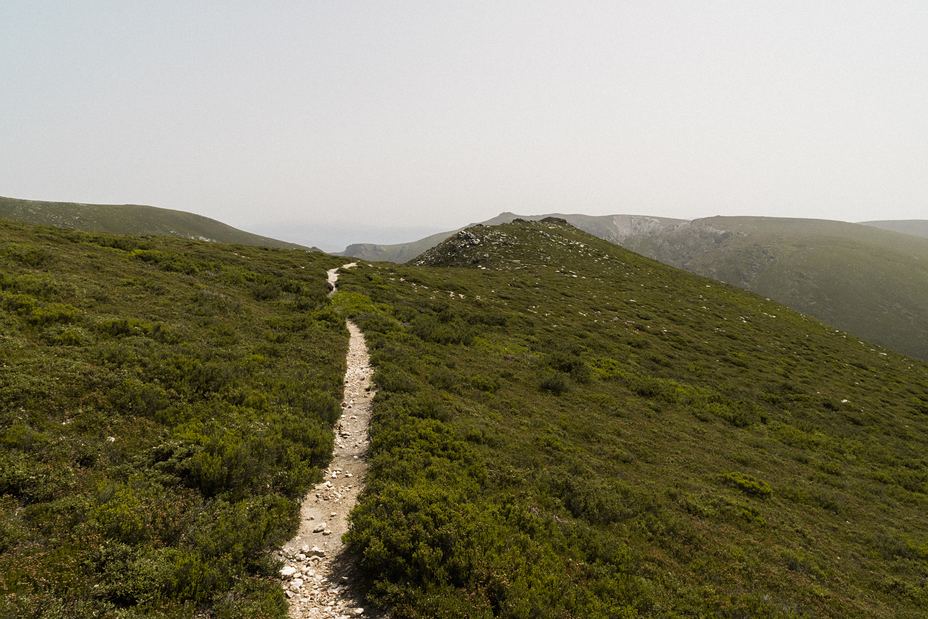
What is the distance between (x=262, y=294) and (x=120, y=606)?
21665 millimetres

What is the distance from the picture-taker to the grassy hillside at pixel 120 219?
110 meters

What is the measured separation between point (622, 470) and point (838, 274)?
178 meters

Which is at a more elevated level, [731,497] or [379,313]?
[379,313]

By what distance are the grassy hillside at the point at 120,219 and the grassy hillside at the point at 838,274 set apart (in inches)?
7059

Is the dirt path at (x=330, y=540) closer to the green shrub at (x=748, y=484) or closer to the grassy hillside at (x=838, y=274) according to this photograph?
the green shrub at (x=748, y=484)

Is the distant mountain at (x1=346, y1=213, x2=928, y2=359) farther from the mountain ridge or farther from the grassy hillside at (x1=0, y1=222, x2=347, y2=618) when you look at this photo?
the mountain ridge

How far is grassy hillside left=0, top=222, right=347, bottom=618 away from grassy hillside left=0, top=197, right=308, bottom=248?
89648mm

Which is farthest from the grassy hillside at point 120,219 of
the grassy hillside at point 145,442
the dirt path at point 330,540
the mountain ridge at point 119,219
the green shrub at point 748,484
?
the green shrub at point 748,484

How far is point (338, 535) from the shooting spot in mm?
8719

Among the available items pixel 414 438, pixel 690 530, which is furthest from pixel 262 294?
pixel 690 530

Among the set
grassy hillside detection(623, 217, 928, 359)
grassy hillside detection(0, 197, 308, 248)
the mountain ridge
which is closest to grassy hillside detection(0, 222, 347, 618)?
grassy hillside detection(0, 197, 308, 248)

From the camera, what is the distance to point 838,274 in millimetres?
137250

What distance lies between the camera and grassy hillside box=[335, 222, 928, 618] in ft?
27.0

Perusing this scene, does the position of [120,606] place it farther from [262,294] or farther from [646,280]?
[646,280]
